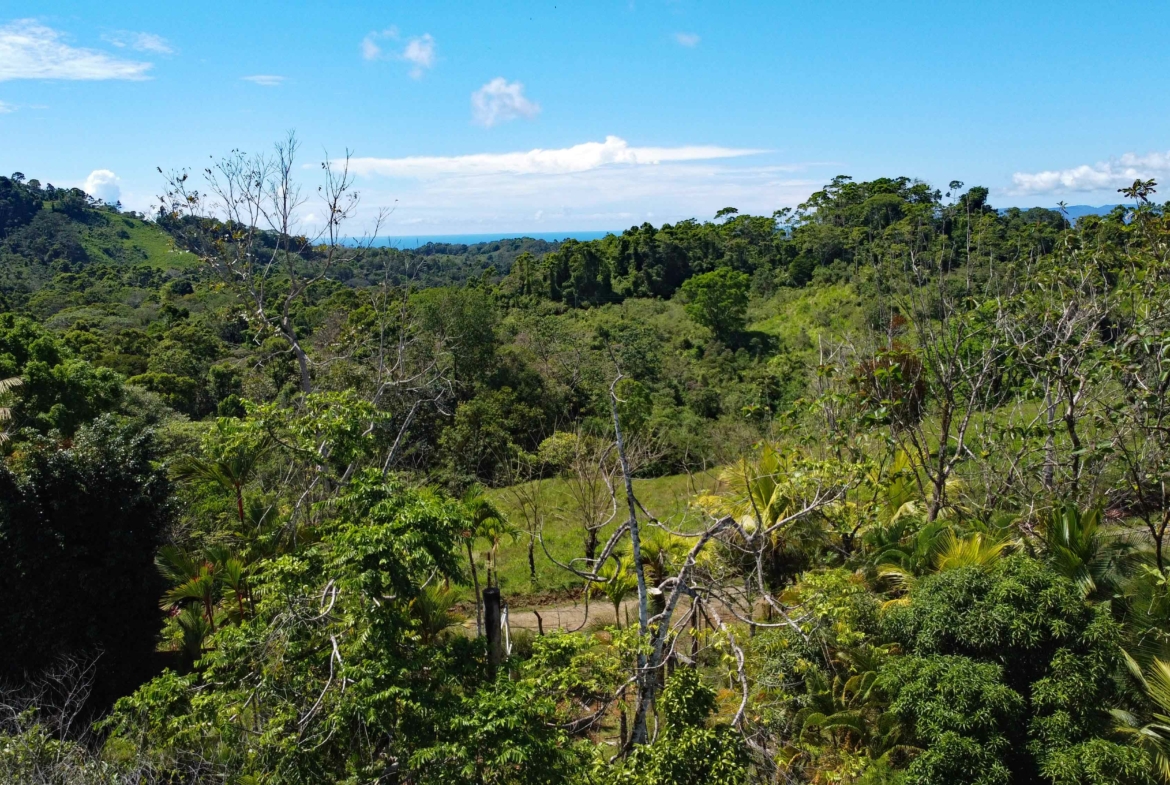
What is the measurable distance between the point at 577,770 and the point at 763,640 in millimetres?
2495

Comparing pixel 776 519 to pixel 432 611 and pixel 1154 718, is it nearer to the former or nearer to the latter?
pixel 432 611

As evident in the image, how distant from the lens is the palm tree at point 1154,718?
5168mm

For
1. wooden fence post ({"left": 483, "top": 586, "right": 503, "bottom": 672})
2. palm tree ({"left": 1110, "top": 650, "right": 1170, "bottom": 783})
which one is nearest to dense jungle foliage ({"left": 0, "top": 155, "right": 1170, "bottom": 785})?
palm tree ({"left": 1110, "top": 650, "right": 1170, "bottom": 783})

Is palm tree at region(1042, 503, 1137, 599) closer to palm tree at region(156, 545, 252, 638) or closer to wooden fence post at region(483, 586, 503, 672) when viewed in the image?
wooden fence post at region(483, 586, 503, 672)

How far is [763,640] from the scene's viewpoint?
674 cm

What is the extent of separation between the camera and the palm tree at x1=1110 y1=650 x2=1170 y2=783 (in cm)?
517

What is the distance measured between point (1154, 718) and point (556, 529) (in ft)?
38.1

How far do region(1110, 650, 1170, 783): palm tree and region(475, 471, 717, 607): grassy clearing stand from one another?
5.83 metres

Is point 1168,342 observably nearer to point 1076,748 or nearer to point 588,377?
point 1076,748

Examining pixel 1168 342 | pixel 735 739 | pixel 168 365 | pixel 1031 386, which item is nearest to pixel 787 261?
pixel 168 365

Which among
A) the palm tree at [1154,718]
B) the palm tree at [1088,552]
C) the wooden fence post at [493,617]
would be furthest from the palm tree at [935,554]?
the wooden fence post at [493,617]

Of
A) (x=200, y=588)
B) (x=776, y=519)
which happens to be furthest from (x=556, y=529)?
(x=200, y=588)

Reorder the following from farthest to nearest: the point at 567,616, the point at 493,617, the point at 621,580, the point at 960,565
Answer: the point at 567,616 → the point at 621,580 → the point at 960,565 → the point at 493,617

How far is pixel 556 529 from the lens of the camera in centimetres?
1606
